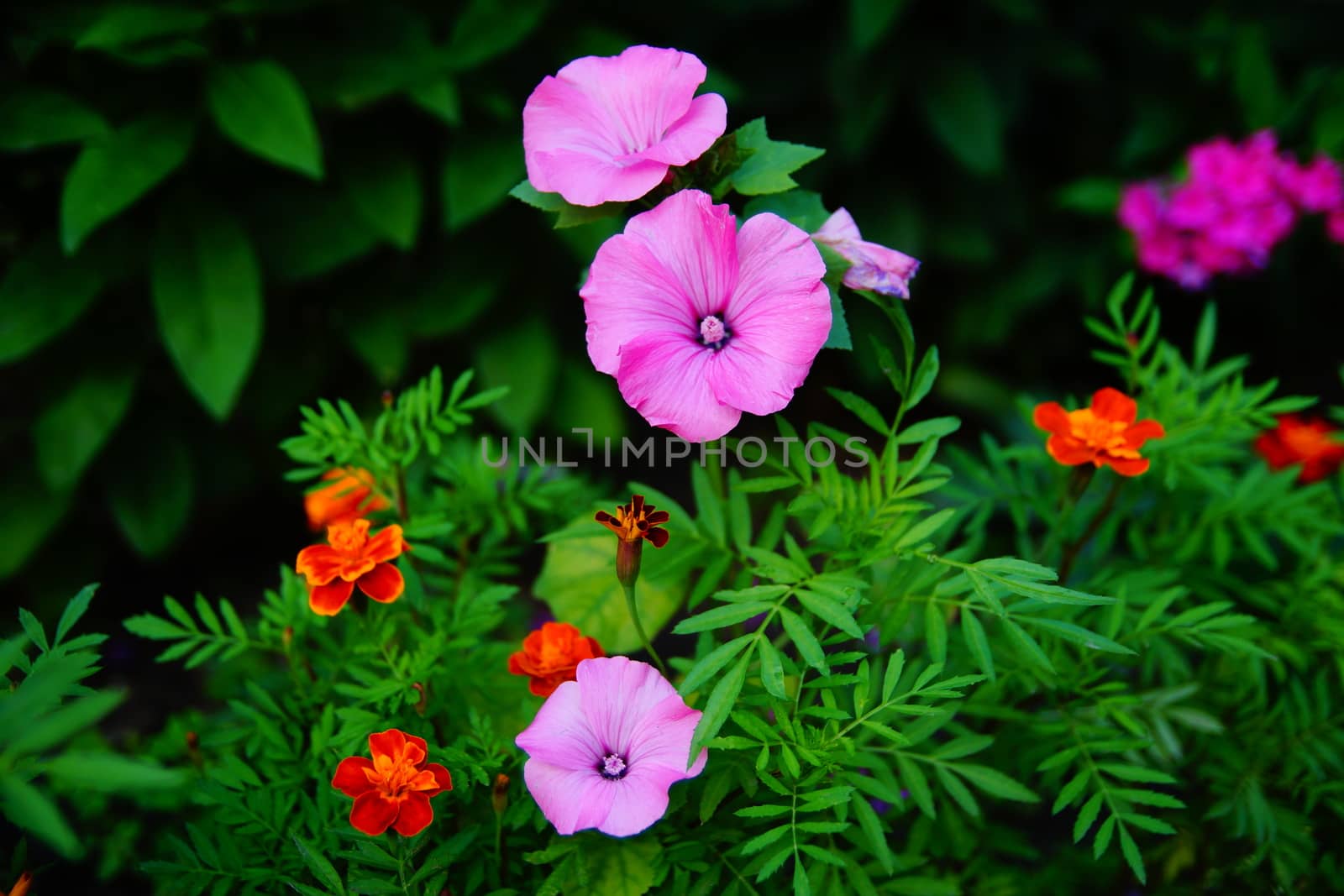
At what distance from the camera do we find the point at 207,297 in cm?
→ 169

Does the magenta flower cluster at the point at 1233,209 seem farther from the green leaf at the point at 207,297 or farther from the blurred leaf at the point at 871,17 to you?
the green leaf at the point at 207,297

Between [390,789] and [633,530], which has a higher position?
[633,530]

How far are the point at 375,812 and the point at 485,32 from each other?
1.51 meters

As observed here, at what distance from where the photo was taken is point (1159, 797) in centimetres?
76

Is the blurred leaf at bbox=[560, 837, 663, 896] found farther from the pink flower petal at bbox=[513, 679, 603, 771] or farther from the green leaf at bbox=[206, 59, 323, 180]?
the green leaf at bbox=[206, 59, 323, 180]

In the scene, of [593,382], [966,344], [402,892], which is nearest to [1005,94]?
[966,344]

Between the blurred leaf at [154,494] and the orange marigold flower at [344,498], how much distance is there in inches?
37.2

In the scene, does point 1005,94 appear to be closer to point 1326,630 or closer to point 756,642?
point 1326,630

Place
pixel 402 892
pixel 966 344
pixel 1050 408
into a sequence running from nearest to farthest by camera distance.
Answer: pixel 402 892 < pixel 1050 408 < pixel 966 344

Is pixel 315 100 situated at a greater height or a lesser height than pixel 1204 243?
greater

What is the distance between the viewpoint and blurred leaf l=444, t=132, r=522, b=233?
5.90 ft

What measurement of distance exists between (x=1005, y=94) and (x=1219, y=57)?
0.43m

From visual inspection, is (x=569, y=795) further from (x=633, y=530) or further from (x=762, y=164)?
(x=762, y=164)

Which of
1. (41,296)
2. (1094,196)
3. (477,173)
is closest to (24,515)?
(41,296)
